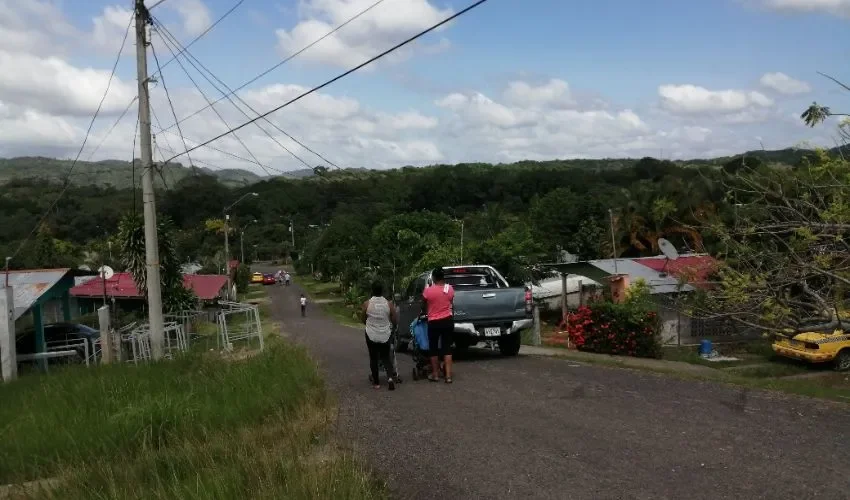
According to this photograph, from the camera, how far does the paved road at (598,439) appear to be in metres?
5.46

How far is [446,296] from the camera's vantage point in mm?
10695

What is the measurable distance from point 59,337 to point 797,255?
22.9 metres

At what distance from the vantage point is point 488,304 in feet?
44.5

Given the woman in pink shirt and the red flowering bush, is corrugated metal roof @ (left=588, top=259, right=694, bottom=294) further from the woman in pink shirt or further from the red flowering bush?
the woman in pink shirt

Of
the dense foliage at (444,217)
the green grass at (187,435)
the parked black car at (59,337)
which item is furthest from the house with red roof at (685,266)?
the parked black car at (59,337)

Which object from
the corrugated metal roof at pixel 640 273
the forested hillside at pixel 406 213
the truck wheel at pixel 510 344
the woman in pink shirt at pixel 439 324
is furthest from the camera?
the forested hillside at pixel 406 213

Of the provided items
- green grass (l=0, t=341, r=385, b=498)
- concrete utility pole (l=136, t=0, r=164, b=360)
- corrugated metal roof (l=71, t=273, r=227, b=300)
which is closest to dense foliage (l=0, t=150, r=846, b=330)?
concrete utility pole (l=136, t=0, r=164, b=360)

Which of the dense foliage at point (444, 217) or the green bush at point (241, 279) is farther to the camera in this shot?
the green bush at point (241, 279)

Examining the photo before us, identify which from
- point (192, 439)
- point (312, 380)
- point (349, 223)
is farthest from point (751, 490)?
point (349, 223)

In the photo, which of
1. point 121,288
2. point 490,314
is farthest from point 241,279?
point 490,314

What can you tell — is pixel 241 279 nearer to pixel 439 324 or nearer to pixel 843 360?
pixel 843 360

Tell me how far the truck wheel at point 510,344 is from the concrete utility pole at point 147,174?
8809 mm

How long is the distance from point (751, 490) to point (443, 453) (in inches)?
98.0

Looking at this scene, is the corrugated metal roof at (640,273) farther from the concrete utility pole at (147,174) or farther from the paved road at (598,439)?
the paved road at (598,439)
